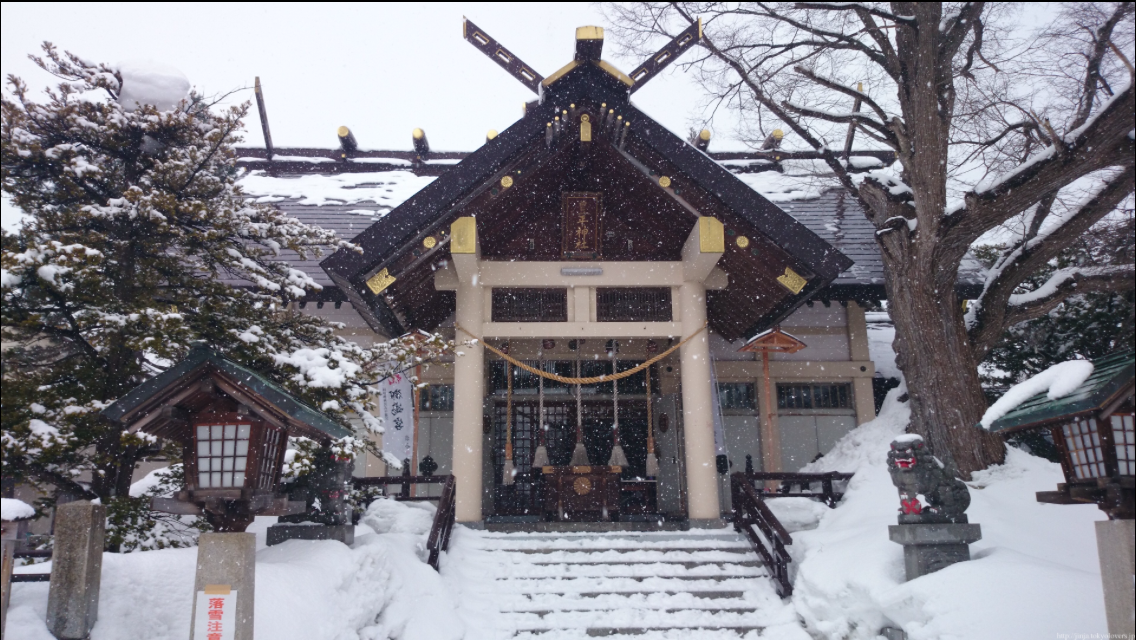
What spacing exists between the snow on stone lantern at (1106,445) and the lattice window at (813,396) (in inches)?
325

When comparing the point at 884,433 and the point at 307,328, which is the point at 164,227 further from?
the point at 884,433

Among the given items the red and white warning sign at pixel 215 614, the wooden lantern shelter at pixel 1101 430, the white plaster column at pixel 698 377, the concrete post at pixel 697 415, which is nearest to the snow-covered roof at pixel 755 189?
the white plaster column at pixel 698 377

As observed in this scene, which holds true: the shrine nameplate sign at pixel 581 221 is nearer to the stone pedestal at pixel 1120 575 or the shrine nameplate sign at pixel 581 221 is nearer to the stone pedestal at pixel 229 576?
the stone pedestal at pixel 229 576

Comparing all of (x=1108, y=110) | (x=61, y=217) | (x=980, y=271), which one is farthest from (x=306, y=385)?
(x=980, y=271)

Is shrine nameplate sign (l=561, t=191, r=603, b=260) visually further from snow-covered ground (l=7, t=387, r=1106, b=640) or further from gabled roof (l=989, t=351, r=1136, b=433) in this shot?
gabled roof (l=989, t=351, r=1136, b=433)

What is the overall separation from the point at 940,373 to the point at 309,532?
7456mm

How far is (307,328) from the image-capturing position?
6.66 metres

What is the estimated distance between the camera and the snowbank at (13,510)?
3.68 metres

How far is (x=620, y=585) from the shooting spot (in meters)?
7.80

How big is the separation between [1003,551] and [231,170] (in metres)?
16.3

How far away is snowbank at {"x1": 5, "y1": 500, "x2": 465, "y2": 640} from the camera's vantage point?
16.4ft

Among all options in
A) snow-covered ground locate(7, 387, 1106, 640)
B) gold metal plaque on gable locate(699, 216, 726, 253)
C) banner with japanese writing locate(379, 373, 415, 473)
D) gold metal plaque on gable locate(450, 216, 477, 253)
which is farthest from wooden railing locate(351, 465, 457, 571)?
gold metal plaque on gable locate(699, 216, 726, 253)

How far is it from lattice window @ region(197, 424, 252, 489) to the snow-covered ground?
1.19 meters

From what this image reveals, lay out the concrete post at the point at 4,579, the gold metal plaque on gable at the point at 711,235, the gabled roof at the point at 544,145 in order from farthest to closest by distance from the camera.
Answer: the gold metal plaque on gable at the point at 711,235, the gabled roof at the point at 544,145, the concrete post at the point at 4,579
